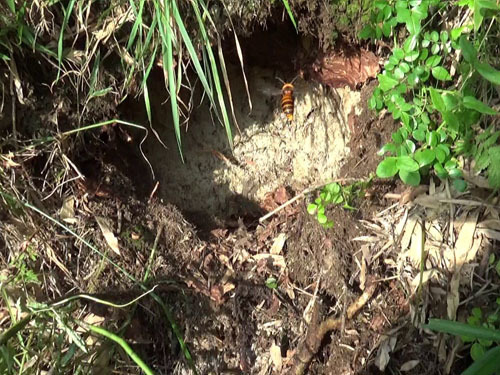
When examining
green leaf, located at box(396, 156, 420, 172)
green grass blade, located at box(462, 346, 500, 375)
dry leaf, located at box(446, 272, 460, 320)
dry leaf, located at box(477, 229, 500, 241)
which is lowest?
dry leaf, located at box(446, 272, 460, 320)

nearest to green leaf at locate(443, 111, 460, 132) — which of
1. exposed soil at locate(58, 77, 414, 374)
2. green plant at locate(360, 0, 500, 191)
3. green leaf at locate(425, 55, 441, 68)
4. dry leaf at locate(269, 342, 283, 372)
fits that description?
green plant at locate(360, 0, 500, 191)

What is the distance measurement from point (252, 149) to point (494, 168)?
1.12 metres

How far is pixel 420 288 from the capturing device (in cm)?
163

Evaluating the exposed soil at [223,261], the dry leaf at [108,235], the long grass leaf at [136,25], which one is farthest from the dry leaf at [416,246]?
the long grass leaf at [136,25]

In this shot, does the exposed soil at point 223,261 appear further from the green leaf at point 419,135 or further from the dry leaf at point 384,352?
the green leaf at point 419,135

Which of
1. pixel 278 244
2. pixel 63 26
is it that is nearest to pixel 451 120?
pixel 278 244

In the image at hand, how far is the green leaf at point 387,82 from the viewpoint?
5.61ft

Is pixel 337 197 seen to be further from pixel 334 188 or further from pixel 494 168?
pixel 494 168

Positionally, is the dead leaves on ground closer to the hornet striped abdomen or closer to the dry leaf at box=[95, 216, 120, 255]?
the hornet striped abdomen

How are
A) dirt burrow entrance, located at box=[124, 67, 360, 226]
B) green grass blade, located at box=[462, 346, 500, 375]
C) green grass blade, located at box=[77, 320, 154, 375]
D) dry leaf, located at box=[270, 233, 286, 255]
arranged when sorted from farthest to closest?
dirt burrow entrance, located at box=[124, 67, 360, 226], dry leaf, located at box=[270, 233, 286, 255], green grass blade, located at box=[77, 320, 154, 375], green grass blade, located at box=[462, 346, 500, 375]

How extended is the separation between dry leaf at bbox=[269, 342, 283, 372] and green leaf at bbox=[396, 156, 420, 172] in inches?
29.6

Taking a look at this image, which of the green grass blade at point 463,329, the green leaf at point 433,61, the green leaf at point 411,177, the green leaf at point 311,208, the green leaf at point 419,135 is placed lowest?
the green grass blade at point 463,329

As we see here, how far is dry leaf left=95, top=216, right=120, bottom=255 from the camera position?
5.82ft

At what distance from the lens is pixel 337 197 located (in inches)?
72.1
